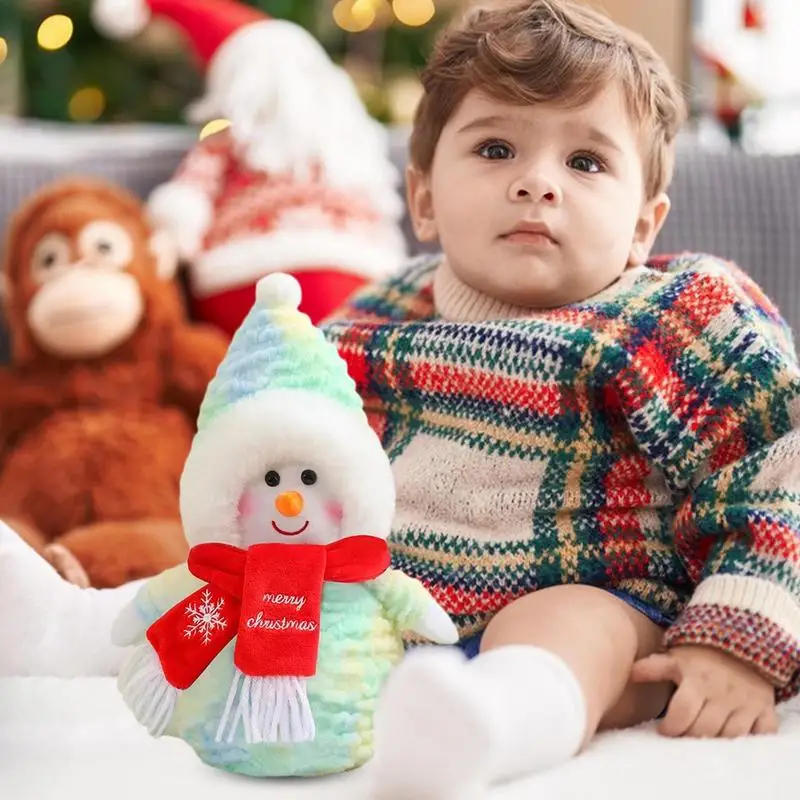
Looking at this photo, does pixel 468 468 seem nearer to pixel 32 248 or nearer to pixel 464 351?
pixel 464 351

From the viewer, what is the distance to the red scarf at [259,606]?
0.73 m

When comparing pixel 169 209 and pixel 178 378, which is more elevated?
pixel 169 209

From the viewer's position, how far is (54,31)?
267cm

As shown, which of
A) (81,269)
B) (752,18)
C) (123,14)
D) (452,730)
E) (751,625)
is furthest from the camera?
(752,18)

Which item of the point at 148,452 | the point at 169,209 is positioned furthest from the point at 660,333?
the point at 169,209

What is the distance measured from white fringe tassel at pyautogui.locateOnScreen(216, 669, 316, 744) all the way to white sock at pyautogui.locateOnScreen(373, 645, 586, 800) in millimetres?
52

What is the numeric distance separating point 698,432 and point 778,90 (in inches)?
87.0

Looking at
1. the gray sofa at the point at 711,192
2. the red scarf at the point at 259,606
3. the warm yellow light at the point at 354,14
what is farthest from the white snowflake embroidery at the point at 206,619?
the warm yellow light at the point at 354,14

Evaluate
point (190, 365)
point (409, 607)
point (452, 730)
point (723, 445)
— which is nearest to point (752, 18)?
point (190, 365)

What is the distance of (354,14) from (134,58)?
0.51 m

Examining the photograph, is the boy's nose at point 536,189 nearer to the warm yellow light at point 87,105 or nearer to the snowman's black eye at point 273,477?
the snowman's black eye at point 273,477

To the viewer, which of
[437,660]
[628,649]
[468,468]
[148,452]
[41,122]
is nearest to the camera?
[437,660]

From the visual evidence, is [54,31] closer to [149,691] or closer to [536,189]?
[536,189]

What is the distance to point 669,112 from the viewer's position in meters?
1.10
